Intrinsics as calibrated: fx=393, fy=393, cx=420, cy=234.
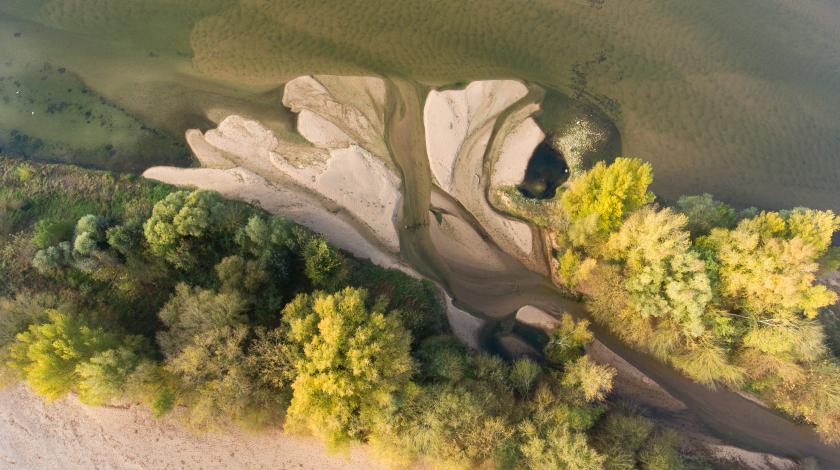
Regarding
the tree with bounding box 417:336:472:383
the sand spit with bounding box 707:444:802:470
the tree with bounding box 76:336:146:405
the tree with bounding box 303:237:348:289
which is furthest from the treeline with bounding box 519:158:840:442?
the tree with bounding box 76:336:146:405

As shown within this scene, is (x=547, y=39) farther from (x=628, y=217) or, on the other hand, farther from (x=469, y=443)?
(x=469, y=443)

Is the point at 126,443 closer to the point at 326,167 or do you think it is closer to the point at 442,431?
the point at 442,431

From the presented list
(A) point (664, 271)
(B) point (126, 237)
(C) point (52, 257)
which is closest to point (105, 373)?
(B) point (126, 237)

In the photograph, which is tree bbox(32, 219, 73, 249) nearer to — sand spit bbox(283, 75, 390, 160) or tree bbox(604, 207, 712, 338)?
sand spit bbox(283, 75, 390, 160)

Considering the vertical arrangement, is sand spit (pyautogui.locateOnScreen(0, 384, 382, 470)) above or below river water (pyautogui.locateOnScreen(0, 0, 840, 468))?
below

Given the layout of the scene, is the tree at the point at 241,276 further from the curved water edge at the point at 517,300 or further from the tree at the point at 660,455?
the tree at the point at 660,455

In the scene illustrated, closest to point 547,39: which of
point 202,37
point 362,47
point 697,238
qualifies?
point 362,47

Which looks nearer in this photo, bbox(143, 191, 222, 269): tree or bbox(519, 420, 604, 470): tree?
bbox(519, 420, 604, 470): tree
